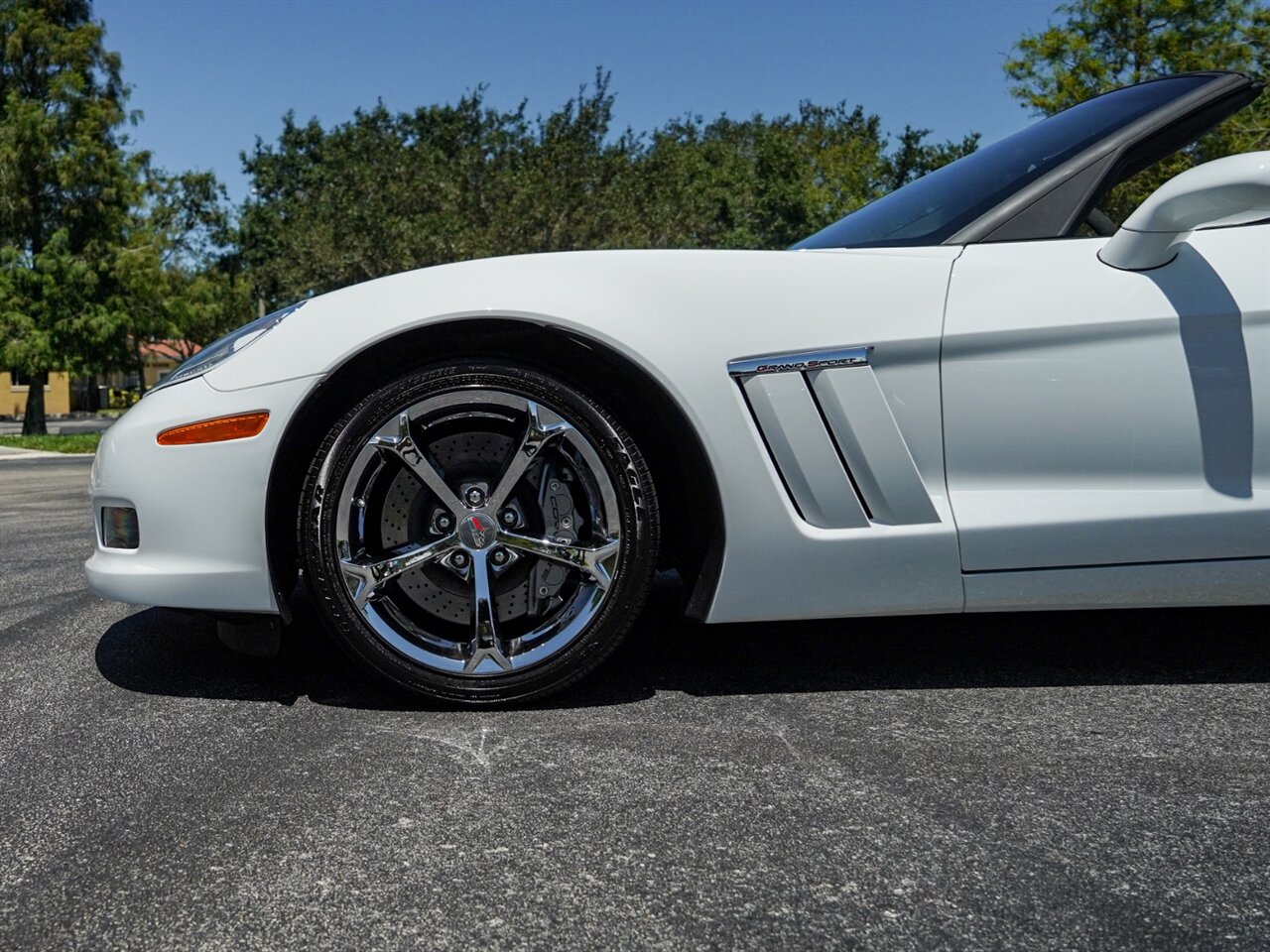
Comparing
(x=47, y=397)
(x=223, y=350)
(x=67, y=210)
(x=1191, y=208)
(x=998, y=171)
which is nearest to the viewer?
(x=1191, y=208)

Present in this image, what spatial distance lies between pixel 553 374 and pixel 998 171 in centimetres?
123

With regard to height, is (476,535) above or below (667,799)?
above

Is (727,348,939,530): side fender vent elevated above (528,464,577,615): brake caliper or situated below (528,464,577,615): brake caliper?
above

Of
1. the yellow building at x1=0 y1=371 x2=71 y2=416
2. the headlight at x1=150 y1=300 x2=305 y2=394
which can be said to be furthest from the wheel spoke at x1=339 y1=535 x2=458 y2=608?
the yellow building at x1=0 y1=371 x2=71 y2=416

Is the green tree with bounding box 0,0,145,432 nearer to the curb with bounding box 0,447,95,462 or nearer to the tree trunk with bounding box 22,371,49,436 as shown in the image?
the tree trunk with bounding box 22,371,49,436

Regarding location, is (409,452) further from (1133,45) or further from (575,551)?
(1133,45)

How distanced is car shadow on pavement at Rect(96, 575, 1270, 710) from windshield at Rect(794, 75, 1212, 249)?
1.05 m

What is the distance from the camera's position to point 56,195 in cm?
2302

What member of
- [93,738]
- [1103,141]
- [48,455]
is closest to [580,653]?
[93,738]

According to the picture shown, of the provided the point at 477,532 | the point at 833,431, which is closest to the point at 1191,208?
the point at 833,431

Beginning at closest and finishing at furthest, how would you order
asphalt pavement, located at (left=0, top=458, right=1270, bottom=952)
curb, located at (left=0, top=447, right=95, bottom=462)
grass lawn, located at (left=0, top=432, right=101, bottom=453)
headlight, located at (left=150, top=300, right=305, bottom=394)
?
1. asphalt pavement, located at (left=0, top=458, right=1270, bottom=952)
2. headlight, located at (left=150, top=300, right=305, bottom=394)
3. curb, located at (left=0, top=447, right=95, bottom=462)
4. grass lawn, located at (left=0, top=432, right=101, bottom=453)

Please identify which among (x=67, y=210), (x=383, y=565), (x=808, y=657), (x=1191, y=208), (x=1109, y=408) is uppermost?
(x=67, y=210)

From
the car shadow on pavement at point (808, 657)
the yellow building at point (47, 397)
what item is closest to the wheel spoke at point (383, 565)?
the car shadow on pavement at point (808, 657)

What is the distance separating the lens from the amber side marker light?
2.31 m
